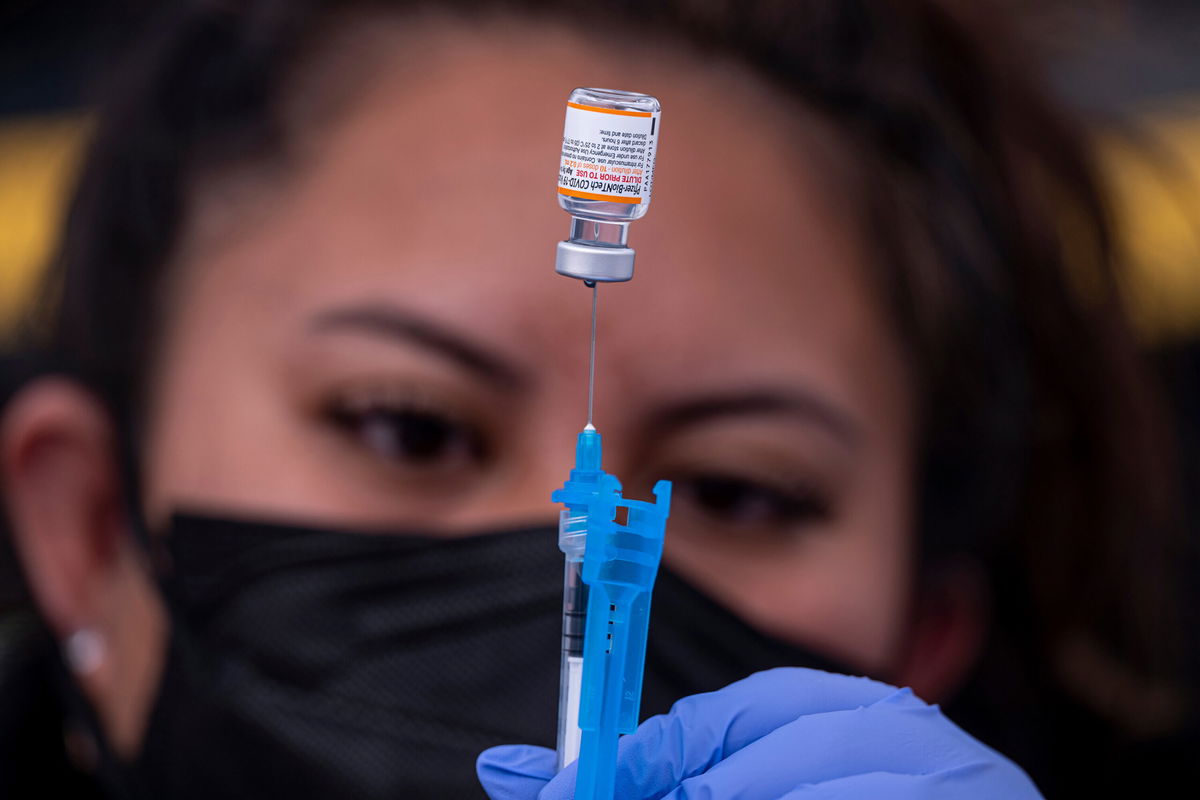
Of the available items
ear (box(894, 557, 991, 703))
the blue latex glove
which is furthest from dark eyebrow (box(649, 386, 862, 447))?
ear (box(894, 557, 991, 703))

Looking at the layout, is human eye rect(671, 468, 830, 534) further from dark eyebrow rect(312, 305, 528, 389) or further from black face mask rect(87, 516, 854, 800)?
dark eyebrow rect(312, 305, 528, 389)

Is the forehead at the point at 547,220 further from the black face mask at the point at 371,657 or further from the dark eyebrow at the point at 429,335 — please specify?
the black face mask at the point at 371,657

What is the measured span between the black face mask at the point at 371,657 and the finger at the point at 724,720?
341mm

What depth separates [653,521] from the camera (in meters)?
0.78

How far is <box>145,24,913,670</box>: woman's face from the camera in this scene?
1.36 m

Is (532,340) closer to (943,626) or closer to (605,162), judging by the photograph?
(605,162)

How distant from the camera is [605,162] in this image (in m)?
0.82

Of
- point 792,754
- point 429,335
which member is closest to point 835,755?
point 792,754

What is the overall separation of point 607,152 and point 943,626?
143 cm

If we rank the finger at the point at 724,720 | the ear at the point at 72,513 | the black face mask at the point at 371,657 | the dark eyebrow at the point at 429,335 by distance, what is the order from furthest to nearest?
the ear at the point at 72,513
the dark eyebrow at the point at 429,335
the black face mask at the point at 371,657
the finger at the point at 724,720

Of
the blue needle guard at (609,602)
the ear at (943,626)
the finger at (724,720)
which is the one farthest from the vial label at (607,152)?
the ear at (943,626)

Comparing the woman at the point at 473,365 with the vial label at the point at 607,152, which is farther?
the woman at the point at 473,365

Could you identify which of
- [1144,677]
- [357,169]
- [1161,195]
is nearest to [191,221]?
[357,169]

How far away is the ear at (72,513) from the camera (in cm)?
167
